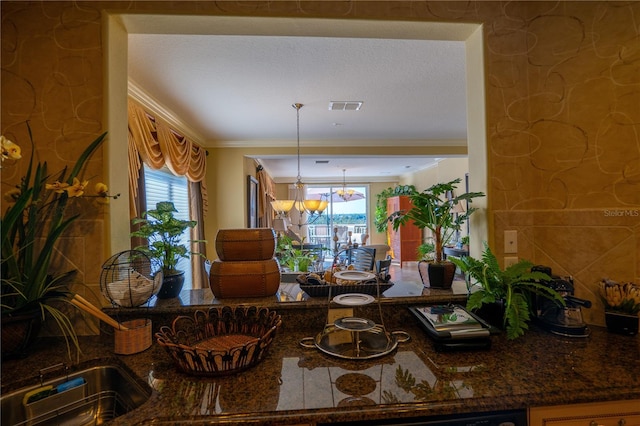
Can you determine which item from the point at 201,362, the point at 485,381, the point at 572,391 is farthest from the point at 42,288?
the point at 572,391

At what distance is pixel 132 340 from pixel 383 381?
3.03ft

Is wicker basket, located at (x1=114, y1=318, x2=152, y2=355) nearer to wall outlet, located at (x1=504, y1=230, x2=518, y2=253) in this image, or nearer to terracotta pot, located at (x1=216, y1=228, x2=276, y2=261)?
terracotta pot, located at (x1=216, y1=228, x2=276, y2=261)

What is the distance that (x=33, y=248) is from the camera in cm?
114

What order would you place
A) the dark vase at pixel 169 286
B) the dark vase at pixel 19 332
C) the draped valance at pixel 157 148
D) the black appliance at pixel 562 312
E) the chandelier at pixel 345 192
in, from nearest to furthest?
the dark vase at pixel 19 332, the black appliance at pixel 562 312, the dark vase at pixel 169 286, the draped valance at pixel 157 148, the chandelier at pixel 345 192

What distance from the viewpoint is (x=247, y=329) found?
114 centimetres

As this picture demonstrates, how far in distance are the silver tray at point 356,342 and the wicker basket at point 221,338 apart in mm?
189

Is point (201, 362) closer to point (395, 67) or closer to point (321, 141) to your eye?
point (395, 67)

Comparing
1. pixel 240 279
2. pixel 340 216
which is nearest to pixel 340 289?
pixel 240 279

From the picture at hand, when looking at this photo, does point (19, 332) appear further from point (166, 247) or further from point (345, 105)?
point (345, 105)

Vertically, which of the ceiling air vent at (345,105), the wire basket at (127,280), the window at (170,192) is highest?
the ceiling air vent at (345,105)

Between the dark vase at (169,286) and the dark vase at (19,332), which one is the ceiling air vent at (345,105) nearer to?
the dark vase at (169,286)

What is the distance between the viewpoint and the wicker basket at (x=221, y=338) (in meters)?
0.86

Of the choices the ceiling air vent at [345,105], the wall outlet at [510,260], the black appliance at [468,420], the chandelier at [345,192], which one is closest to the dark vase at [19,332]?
the black appliance at [468,420]

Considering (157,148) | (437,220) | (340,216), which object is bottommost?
(437,220)
